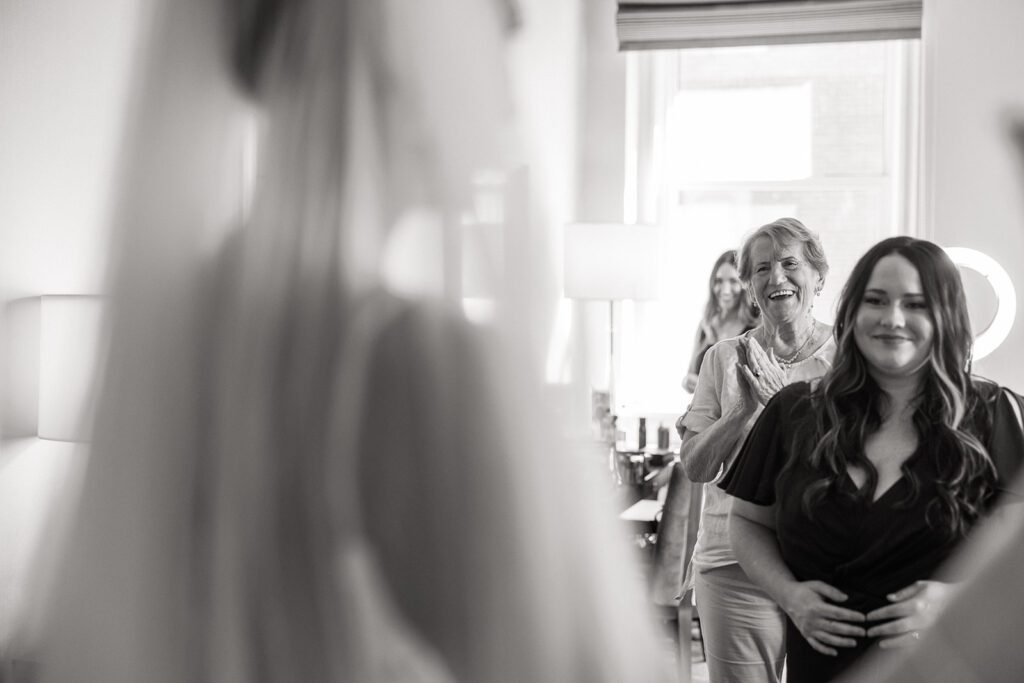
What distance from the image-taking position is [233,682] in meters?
0.20

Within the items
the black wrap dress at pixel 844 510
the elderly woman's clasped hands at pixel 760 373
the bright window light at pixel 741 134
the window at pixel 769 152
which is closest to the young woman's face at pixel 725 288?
the window at pixel 769 152

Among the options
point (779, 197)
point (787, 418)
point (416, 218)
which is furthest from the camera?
point (779, 197)

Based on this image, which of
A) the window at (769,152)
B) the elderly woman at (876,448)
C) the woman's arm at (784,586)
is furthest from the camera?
the window at (769,152)

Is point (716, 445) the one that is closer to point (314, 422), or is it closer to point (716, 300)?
point (314, 422)

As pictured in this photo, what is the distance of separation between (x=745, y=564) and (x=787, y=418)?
11 centimetres

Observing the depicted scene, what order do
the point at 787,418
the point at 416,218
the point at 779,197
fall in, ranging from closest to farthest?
the point at 416,218, the point at 787,418, the point at 779,197

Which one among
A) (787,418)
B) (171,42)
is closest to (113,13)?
(171,42)

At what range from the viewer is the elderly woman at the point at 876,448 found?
51cm

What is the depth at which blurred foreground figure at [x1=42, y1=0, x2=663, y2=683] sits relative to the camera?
7.6 inches

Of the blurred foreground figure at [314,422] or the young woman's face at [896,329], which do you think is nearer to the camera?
the blurred foreground figure at [314,422]

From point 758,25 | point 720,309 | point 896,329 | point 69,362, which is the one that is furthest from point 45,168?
point 758,25

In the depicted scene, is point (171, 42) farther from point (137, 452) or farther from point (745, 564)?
point (745, 564)

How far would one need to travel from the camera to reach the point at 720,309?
212 centimetres

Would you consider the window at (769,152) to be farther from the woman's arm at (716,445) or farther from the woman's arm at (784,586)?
the woman's arm at (784,586)
